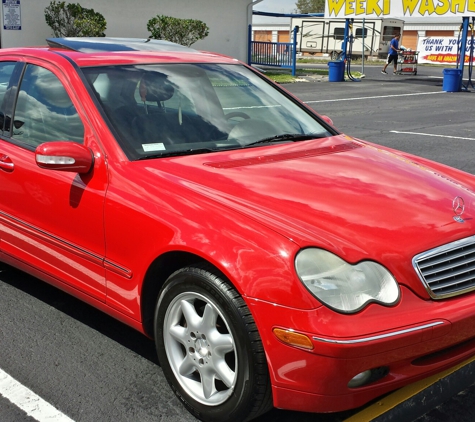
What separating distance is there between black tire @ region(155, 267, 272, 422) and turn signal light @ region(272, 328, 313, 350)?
0.11 metres

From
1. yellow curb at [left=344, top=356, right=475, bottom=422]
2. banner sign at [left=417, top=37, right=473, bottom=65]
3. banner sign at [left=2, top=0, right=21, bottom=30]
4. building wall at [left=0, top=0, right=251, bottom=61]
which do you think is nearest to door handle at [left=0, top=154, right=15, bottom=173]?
yellow curb at [left=344, top=356, right=475, bottom=422]

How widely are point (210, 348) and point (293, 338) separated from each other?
49 cm

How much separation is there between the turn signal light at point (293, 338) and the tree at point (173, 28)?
24.7 metres

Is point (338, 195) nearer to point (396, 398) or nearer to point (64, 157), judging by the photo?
point (396, 398)

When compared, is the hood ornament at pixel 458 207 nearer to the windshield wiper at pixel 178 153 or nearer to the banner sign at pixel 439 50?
the windshield wiper at pixel 178 153

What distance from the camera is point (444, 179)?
146 inches

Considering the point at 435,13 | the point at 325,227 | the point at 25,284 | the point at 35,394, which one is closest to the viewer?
the point at 325,227

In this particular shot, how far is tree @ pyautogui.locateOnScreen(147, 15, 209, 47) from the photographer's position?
26250mm

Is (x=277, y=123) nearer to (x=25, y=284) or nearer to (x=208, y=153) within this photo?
(x=208, y=153)

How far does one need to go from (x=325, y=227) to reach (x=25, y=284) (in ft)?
8.98

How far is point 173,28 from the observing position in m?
26.3

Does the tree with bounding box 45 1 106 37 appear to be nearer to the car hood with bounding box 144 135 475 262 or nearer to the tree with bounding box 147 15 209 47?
the tree with bounding box 147 15 209 47

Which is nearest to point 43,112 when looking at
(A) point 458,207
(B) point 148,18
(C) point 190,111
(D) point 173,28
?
(C) point 190,111

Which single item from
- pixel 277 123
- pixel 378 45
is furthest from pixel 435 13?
pixel 378 45
